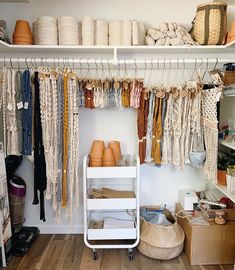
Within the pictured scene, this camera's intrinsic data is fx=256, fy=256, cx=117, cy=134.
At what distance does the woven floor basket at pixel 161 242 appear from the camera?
2.11 metres

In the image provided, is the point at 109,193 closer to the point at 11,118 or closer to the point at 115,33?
the point at 11,118

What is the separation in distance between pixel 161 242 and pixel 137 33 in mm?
1744

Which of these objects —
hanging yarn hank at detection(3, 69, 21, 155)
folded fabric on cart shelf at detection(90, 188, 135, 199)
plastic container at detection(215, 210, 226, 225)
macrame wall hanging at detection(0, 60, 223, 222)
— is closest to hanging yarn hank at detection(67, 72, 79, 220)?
macrame wall hanging at detection(0, 60, 223, 222)

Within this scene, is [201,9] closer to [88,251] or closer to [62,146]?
[62,146]

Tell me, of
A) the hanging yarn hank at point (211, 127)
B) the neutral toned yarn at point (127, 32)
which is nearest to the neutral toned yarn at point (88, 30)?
the neutral toned yarn at point (127, 32)

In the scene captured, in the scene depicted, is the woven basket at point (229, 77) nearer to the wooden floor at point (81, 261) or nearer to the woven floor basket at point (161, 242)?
the woven floor basket at point (161, 242)

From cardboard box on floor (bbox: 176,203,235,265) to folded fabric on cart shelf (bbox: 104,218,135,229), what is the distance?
20.3 inches

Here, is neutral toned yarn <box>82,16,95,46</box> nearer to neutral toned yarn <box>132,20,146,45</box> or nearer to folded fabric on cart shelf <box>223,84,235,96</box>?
neutral toned yarn <box>132,20,146,45</box>

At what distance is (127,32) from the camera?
6.97 feet

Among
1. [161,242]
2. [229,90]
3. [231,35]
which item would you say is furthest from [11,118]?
[231,35]

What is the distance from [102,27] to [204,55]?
3.25ft

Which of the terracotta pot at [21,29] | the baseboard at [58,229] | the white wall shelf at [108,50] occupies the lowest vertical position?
the baseboard at [58,229]

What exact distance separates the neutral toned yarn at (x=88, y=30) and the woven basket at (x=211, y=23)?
0.86 m

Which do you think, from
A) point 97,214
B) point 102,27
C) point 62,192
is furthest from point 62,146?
point 102,27
